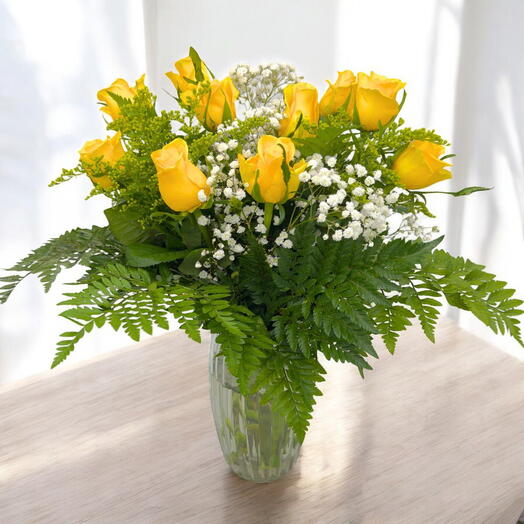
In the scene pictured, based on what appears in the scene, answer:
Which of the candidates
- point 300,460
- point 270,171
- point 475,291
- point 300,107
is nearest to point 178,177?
point 270,171

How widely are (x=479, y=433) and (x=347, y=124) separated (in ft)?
1.85

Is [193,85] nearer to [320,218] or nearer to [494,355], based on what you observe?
[320,218]

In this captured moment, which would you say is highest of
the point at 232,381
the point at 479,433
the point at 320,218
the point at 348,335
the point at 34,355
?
the point at 320,218

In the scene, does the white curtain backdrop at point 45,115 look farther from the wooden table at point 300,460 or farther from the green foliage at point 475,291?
the green foliage at point 475,291

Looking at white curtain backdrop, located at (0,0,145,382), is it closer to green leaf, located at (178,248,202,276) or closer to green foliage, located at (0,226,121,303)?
green foliage, located at (0,226,121,303)

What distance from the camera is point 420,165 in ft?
2.52

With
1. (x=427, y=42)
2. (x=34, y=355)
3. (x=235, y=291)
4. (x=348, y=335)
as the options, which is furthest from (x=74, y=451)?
(x=427, y=42)

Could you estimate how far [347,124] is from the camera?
2.54ft

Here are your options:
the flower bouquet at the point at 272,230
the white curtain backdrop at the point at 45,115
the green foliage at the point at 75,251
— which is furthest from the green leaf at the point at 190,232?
the white curtain backdrop at the point at 45,115

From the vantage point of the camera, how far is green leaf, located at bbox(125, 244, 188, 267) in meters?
0.78

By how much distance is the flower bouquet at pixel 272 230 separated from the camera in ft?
2.39

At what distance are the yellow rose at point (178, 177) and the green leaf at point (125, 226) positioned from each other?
9 centimetres

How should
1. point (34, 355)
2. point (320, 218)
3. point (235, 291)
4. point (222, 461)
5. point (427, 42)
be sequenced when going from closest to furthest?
1. point (320, 218)
2. point (235, 291)
3. point (222, 461)
4. point (34, 355)
5. point (427, 42)

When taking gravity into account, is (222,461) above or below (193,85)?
below
